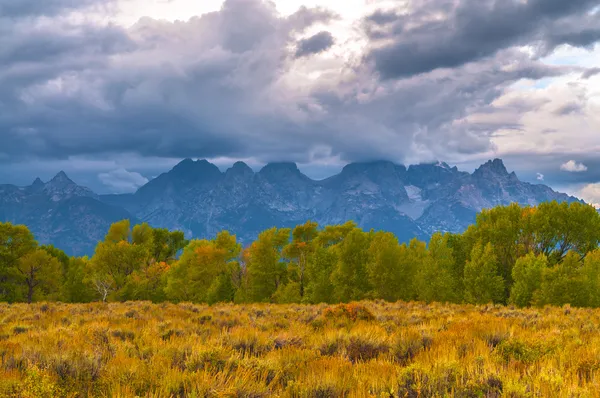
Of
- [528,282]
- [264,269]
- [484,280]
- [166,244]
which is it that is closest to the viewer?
[528,282]

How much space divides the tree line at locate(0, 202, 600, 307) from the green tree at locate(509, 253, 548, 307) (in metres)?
0.11

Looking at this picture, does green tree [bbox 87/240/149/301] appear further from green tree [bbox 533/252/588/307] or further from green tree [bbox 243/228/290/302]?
green tree [bbox 533/252/588/307]

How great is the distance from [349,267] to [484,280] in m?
15.4

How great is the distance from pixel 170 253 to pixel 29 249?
2524 centimetres

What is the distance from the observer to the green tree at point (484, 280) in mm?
42344

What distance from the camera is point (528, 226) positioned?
153 feet

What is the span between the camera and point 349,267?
4809cm

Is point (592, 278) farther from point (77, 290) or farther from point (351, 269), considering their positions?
point (77, 290)

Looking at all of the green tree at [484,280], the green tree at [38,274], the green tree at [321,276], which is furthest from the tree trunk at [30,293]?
the green tree at [484,280]

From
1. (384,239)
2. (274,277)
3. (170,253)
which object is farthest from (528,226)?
(170,253)

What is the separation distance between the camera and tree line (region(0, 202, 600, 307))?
41469 millimetres

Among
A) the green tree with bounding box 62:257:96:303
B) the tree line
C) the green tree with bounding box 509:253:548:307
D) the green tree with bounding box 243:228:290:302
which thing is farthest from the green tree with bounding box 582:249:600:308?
the green tree with bounding box 62:257:96:303

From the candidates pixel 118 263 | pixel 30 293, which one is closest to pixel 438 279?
pixel 118 263

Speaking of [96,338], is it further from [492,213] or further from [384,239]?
[492,213]
